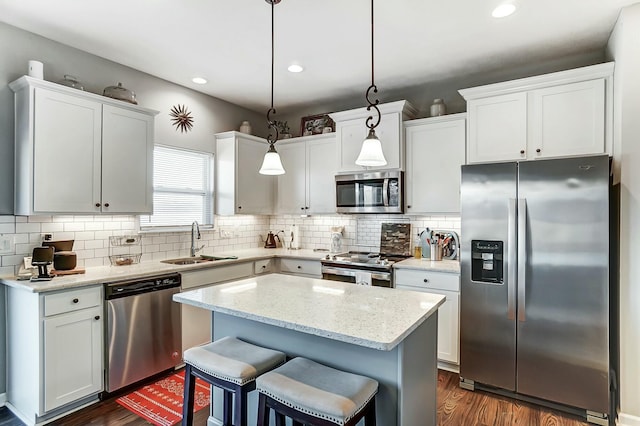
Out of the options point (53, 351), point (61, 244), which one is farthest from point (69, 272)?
point (53, 351)

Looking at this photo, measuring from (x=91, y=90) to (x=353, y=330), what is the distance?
10.2 feet

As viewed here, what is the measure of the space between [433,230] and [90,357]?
10.8 ft

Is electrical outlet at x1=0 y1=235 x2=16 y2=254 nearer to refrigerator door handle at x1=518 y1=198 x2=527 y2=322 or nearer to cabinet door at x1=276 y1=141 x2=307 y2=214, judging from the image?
cabinet door at x1=276 y1=141 x2=307 y2=214

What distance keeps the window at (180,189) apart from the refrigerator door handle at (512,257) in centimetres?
314

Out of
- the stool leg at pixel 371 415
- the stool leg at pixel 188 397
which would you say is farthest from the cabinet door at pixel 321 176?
the stool leg at pixel 371 415

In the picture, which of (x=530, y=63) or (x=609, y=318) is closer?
(x=609, y=318)

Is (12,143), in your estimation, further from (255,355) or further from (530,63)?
(530,63)

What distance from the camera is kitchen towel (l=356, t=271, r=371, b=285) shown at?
3570 millimetres

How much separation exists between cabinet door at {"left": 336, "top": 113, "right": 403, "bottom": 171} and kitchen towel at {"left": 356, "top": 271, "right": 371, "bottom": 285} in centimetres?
114

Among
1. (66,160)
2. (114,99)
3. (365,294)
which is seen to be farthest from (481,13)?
(66,160)

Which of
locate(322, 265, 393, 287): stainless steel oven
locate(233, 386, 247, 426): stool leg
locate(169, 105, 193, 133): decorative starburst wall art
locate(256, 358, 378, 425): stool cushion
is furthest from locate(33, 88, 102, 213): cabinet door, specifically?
locate(322, 265, 393, 287): stainless steel oven

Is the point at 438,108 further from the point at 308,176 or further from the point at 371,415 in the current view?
the point at 371,415

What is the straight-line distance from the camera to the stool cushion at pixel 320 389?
1.45 m

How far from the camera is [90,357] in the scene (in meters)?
2.63
